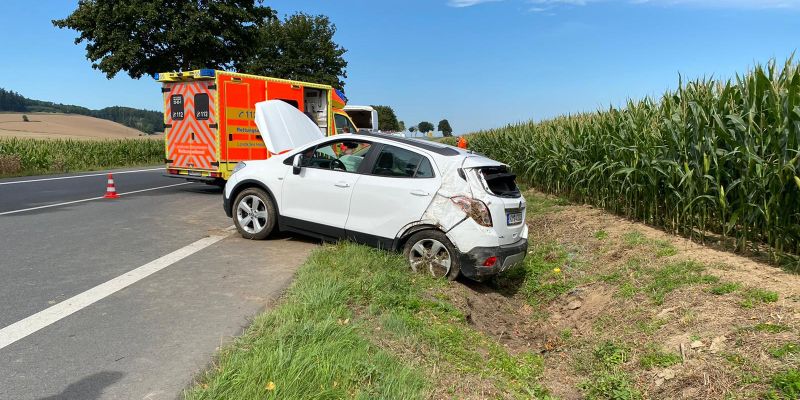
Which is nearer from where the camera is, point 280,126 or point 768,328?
point 768,328

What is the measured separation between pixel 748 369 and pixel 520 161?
36.7 feet

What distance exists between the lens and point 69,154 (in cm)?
2275

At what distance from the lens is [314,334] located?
339 centimetres

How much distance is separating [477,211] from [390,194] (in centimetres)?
106

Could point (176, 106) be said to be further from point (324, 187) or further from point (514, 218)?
point (514, 218)

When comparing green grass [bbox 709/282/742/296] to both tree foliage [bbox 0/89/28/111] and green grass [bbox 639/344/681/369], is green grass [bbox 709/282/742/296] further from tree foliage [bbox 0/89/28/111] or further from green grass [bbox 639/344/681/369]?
tree foliage [bbox 0/89/28/111]

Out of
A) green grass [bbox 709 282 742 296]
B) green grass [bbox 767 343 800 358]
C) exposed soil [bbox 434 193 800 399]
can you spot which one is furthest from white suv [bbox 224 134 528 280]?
green grass [bbox 767 343 800 358]

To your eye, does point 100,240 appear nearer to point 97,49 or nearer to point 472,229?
point 472,229

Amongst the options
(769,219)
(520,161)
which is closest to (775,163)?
(769,219)

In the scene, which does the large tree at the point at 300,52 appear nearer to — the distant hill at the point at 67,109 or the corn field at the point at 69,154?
the corn field at the point at 69,154

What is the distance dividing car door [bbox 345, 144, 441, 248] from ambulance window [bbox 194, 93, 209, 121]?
23.1ft

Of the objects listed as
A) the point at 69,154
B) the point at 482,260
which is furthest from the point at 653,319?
the point at 69,154

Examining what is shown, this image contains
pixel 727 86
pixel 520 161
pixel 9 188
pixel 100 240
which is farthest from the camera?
pixel 520 161

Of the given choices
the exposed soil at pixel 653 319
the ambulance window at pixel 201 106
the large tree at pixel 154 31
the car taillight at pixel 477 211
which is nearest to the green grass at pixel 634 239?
the exposed soil at pixel 653 319
